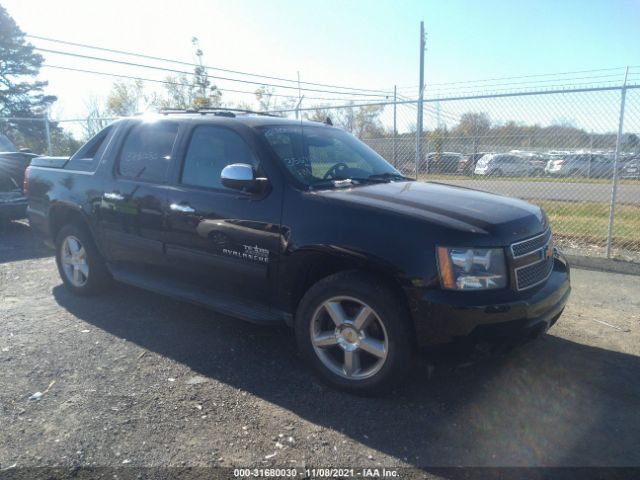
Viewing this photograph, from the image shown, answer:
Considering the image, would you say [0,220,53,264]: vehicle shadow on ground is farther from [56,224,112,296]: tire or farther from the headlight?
the headlight

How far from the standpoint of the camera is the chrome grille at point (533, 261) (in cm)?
294

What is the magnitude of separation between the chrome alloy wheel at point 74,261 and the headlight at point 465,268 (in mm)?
3750

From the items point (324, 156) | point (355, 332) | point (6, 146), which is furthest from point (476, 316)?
point (6, 146)

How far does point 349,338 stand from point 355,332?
0.23ft

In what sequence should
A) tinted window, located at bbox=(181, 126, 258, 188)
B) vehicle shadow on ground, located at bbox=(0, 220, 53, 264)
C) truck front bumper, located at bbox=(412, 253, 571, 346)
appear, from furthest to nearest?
vehicle shadow on ground, located at bbox=(0, 220, 53, 264)
tinted window, located at bbox=(181, 126, 258, 188)
truck front bumper, located at bbox=(412, 253, 571, 346)

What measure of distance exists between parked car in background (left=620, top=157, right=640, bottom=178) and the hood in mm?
4266

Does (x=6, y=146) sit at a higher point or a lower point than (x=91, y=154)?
higher

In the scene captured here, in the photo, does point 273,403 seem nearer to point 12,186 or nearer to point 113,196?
point 113,196

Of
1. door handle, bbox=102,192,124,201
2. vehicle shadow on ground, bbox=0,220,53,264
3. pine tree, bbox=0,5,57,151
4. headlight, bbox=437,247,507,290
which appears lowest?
vehicle shadow on ground, bbox=0,220,53,264

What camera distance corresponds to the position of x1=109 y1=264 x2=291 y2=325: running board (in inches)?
138

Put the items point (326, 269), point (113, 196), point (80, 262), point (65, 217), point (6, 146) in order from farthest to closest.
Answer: point (6, 146)
point (65, 217)
point (80, 262)
point (113, 196)
point (326, 269)

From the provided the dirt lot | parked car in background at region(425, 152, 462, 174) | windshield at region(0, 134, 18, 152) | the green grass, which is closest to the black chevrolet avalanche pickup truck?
the dirt lot

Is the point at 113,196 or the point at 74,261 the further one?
the point at 74,261

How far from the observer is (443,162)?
813cm
